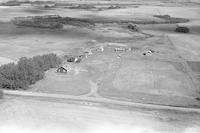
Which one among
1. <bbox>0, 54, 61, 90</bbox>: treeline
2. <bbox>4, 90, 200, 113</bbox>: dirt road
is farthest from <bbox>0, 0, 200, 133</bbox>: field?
<bbox>0, 54, 61, 90</bbox>: treeline

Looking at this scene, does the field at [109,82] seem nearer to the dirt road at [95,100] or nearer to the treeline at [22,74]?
the dirt road at [95,100]

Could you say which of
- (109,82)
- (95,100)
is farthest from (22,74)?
(109,82)

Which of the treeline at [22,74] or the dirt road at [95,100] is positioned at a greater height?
the treeline at [22,74]

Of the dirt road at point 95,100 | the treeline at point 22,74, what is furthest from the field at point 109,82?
the treeline at point 22,74

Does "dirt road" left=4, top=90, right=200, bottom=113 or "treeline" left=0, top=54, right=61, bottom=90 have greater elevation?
"treeline" left=0, top=54, right=61, bottom=90

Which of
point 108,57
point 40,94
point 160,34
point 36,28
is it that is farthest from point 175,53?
point 36,28

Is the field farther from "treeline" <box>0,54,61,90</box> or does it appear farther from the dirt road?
"treeline" <box>0,54,61,90</box>

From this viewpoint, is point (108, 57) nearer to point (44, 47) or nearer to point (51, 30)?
point (44, 47)

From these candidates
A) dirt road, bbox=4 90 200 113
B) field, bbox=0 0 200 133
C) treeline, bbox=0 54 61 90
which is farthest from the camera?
treeline, bbox=0 54 61 90

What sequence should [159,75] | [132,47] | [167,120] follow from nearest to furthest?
[167,120], [159,75], [132,47]
